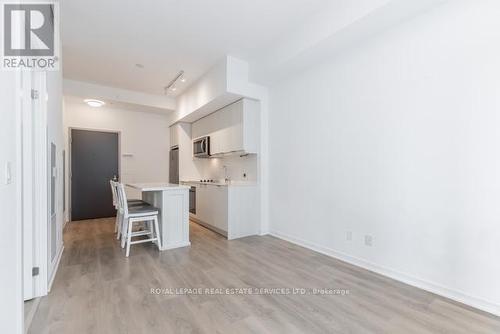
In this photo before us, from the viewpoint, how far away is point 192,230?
455 cm

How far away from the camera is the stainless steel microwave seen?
5.17 metres

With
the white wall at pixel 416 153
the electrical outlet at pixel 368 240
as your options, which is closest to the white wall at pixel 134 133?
the white wall at pixel 416 153

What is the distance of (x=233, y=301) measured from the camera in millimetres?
2100

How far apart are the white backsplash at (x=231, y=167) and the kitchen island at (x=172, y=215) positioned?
1306 millimetres

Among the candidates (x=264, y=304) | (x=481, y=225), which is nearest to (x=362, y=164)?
(x=481, y=225)

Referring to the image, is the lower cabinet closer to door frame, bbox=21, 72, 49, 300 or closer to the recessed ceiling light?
door frame, bbox=21, 72, 49, 300

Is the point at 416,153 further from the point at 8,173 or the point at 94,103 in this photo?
the point at 94,103

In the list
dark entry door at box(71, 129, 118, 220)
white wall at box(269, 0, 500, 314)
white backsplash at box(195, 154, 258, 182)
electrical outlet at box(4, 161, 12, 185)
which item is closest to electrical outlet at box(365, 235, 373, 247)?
white wall at box(269, 0, 500, 314)

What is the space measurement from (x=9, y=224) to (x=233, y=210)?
2920 millimetres

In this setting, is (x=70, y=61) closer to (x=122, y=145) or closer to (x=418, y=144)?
(x=122, y=145)

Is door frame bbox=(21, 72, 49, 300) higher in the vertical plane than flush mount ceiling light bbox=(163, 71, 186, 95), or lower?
lower

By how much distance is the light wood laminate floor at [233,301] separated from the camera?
177 cm

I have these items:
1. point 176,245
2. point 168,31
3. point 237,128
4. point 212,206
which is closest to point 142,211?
point 176,245

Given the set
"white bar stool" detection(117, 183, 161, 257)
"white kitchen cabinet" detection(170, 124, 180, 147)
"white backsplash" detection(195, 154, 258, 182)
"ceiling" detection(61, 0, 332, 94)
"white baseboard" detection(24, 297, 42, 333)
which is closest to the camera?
"white baseboard" detection(24, 297, 42, 333)
